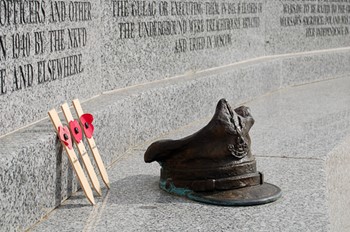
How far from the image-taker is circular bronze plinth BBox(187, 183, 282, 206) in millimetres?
3713

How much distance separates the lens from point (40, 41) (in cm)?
408

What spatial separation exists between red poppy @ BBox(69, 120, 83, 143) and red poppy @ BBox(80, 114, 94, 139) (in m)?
0.07

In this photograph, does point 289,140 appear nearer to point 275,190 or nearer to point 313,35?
point 275,190

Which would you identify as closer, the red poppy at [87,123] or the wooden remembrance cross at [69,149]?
the wooden remembrance cross at [69,149]

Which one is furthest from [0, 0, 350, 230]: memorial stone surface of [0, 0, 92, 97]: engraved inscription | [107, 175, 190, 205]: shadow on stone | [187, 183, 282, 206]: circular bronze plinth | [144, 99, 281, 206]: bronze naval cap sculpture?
[187, 183, 282, 206]: circular bronze plinth

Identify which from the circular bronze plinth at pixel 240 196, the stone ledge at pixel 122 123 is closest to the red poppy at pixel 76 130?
the stone ledge at pixel 122 123

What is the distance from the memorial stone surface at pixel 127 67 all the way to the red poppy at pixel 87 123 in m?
0.19

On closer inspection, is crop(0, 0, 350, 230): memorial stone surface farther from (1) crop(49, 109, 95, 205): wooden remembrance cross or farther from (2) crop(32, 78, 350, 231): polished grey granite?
(2) crop(32, 78, 350, 231): polished grey granite

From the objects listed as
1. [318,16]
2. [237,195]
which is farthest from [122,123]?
[318,16]

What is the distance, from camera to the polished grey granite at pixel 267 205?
3395 millimetres

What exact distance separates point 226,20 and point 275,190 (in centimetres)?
422

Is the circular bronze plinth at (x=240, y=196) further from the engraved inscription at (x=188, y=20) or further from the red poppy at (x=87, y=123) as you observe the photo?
the engraved inscription at (x=188, y=20)

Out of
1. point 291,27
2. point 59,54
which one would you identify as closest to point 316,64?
point 291,27

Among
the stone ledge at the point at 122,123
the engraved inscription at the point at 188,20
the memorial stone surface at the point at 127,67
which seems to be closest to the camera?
the stone ledge at the point at 122,123
